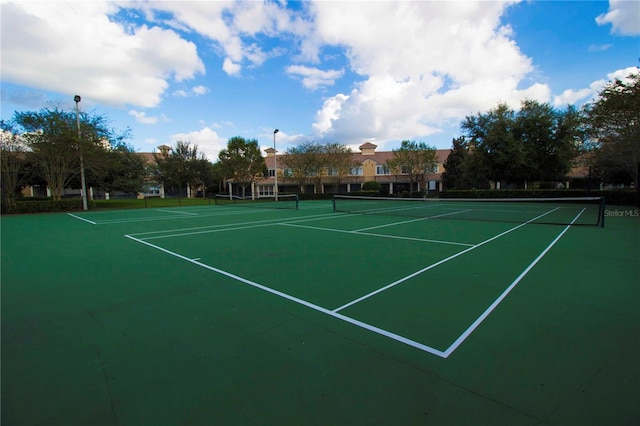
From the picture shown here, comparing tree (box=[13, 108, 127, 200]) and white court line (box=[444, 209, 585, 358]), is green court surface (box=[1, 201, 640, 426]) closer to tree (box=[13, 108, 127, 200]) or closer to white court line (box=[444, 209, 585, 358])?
white court line (box=[444, 209, 585, 358])

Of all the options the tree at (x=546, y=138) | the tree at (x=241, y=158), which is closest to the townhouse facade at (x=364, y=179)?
the tree at (x=241, y=158)

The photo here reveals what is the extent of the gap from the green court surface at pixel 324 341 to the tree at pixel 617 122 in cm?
1209

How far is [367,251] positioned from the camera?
26.1ft

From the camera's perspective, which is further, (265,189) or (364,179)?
(265,189)

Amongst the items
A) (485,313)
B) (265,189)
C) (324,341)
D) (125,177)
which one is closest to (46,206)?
(125,177)

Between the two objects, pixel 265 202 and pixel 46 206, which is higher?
pixel 46 206

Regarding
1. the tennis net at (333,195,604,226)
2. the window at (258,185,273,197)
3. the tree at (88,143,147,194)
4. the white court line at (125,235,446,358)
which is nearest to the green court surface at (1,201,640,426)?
the white court line at (125,235,446,358)

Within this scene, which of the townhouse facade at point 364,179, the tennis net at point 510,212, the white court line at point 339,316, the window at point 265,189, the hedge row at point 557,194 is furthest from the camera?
the window at point 265,189

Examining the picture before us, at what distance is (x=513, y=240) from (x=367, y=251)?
15.7 ft

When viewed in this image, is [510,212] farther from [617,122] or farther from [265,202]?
[265,202]

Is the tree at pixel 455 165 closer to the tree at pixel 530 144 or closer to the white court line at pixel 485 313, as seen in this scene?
the tree at pixel 530 144

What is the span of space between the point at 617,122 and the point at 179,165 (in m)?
49.8

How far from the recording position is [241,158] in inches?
1665

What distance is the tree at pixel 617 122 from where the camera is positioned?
14469mm
